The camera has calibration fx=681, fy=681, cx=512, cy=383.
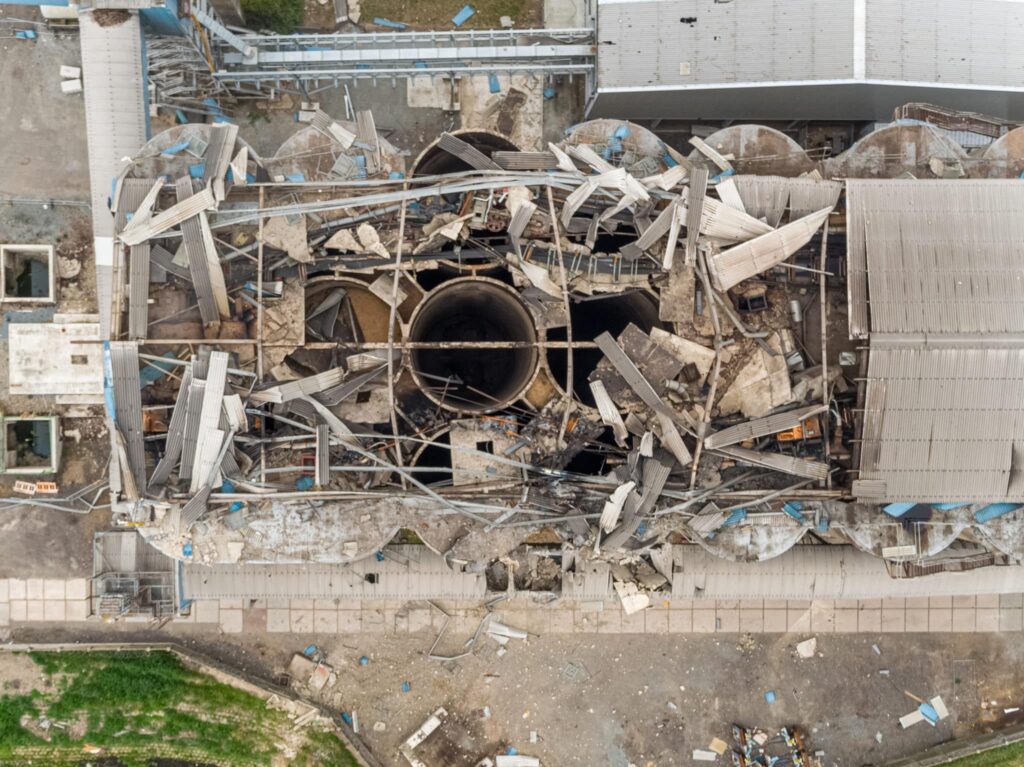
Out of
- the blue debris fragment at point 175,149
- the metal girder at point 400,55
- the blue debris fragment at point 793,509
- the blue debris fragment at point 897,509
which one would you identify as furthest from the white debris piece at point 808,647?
the blue debris fragment at point 175,149

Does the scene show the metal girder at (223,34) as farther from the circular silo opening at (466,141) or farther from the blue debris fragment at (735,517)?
the blue debris fragment at (735,517)

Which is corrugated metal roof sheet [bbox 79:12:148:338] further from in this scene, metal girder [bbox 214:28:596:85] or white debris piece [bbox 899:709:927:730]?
white debris piece [bbox 899:709:927:730]

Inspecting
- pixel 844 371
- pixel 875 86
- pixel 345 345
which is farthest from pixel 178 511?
pixel 875 86

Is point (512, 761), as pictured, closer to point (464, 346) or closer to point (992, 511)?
point (464, 346)

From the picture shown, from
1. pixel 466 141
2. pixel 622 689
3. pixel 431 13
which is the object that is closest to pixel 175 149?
pixel 466 141

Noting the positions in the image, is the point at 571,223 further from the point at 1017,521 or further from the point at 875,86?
the point at 1017,521

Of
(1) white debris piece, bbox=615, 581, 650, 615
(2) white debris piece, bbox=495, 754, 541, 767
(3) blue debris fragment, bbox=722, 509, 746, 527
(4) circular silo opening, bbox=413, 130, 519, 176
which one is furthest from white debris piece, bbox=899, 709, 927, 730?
(4) circular silo opening, bbox=413, 130, 519, 176
